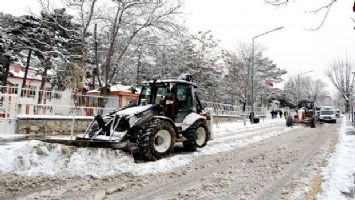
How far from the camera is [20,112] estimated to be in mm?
12711

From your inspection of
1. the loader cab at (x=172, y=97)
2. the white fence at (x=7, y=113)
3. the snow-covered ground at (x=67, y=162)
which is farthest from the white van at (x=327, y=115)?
the snow-covered ground at (x=67, y=162)

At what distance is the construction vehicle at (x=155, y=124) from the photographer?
8.43 metres

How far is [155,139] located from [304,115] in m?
21.2

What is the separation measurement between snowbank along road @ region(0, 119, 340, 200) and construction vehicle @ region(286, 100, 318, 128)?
17.3m

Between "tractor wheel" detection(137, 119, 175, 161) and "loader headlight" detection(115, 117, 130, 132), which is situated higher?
"loader headlight" detection(115, 117, 130, 132)

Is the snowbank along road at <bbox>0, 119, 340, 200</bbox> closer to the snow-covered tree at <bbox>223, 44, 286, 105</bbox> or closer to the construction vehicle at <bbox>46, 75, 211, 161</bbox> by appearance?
the construction vehicle at <bbox>46, 75, 211, 161</bbox>

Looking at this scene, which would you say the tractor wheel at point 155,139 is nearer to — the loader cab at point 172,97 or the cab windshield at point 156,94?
the loader cab at point 172,97

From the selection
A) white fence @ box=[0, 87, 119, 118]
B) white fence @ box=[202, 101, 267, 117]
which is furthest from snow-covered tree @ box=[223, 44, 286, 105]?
white fence @ box=[0, 87, 119, 118]

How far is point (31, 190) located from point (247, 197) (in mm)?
3564

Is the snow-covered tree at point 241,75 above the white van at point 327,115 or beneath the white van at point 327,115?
above

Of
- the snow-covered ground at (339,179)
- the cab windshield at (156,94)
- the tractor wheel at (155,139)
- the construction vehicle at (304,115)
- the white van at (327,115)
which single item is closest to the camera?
the snow-covered ground at (339,179)

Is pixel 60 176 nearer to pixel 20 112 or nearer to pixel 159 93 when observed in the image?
pixel 159 93

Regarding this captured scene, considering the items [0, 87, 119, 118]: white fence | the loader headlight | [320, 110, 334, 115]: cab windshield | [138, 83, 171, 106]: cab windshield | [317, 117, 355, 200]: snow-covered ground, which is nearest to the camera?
[317, 117, 355, 200]: snow-covered ground

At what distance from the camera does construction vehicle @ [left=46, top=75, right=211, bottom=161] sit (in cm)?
843
